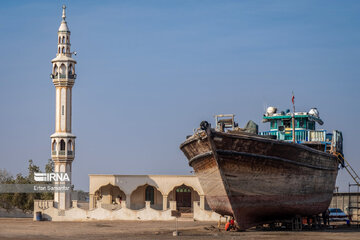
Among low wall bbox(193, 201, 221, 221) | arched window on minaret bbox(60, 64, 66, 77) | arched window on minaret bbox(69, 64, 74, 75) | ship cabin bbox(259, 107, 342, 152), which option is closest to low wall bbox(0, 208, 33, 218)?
arched window on minaret bbox(60, 64, 66, 77)

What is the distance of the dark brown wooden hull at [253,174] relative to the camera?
27.9 meters

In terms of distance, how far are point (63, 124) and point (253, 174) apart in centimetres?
2481

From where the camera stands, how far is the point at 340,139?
3891cm

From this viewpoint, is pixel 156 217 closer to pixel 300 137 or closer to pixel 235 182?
pixel 300 137

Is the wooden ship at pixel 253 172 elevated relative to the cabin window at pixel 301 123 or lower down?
lower down

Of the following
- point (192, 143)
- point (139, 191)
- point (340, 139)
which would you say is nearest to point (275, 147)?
point (192, 143)

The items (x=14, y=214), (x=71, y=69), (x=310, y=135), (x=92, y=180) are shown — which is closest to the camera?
(x=310, y=135)

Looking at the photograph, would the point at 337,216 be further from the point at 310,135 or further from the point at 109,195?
the point at 109,195

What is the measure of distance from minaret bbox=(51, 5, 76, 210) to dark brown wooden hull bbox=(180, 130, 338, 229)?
2024 cm

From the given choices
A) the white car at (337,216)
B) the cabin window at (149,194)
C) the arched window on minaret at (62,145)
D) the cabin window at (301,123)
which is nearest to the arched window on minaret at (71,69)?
the arched window on minaret at (62,145)

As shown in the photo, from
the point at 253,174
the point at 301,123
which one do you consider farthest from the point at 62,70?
the point at 253,174

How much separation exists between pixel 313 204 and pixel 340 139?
8082mm

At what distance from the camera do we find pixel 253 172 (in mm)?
28266

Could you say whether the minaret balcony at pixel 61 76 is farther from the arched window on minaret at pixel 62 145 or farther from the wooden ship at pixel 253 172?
the wooden ship at pixel 253 172
